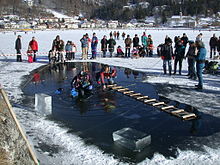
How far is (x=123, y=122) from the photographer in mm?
8344

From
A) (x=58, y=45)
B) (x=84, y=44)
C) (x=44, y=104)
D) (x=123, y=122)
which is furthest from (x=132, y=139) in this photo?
(x=84, y=44)

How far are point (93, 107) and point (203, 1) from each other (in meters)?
172

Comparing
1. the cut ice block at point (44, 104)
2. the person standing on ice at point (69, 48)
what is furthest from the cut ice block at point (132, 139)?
the person standing on ice at point (69, 48)

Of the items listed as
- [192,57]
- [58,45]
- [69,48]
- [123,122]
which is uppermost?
[58,45]

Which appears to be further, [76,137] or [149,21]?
[149,21]

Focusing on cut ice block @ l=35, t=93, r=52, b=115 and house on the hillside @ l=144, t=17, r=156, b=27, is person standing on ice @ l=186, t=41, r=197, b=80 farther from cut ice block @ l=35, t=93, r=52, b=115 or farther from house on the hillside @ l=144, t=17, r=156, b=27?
house on the hillside @ l=144, t=17, r=156, b=27

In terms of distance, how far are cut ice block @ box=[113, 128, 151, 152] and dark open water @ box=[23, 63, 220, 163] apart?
112 mm

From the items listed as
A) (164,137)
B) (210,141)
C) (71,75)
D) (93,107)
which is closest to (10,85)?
(71,75)

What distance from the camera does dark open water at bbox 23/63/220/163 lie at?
22.4ft

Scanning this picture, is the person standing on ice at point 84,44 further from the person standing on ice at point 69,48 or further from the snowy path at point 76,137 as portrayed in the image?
the snowy path at point 76,137

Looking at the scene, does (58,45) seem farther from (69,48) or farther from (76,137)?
(76,137)

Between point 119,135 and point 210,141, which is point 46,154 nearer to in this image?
point 119,135

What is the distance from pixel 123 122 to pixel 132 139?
1851mm

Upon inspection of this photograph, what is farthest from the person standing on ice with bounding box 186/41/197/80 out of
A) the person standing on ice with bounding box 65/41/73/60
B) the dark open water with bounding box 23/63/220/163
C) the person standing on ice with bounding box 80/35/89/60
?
the person standing on ice with bounding box 65/41/73/60
